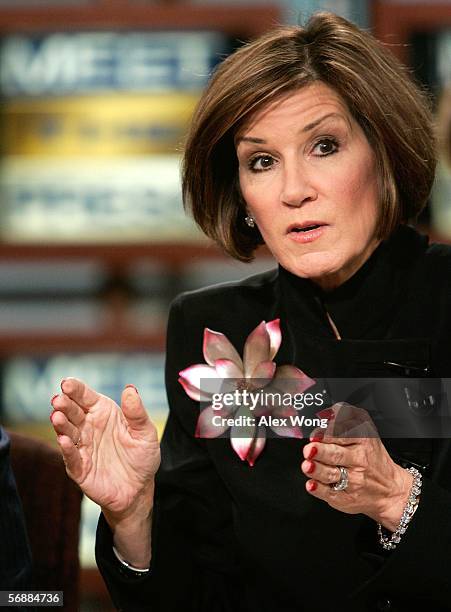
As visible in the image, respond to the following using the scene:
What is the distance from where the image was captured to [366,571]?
141 cm

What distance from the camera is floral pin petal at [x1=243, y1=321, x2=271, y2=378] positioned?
1.52 metres

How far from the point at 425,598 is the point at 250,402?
1.08ft

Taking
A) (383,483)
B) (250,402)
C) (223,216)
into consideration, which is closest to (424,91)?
(223,216)

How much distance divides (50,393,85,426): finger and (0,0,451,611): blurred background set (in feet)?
5.47

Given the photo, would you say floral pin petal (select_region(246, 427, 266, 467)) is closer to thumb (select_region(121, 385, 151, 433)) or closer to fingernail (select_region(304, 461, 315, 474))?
thumb (select_region(121, 385, 151, 433))

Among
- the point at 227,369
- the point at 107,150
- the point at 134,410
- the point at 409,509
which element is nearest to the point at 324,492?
the point at 409,509

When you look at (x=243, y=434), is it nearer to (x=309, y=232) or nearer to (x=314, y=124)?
(x=309, y=232)

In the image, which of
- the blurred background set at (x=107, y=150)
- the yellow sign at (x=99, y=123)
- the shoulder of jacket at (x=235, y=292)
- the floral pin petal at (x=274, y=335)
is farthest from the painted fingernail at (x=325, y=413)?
the yellow sign at (x=99, y=123)

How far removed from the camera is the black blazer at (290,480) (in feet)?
4.66

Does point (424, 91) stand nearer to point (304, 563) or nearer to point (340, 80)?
point (340, 80)

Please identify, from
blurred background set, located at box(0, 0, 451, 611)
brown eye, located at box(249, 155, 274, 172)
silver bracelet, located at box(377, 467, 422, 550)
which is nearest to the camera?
silver bracelet, located at box(377, 467, 422, 550)

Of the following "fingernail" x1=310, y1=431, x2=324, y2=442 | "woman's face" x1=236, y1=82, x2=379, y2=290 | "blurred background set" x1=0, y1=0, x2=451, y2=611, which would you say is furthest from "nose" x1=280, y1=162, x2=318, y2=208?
"blurred background set" x1=0, y1=0, x2=451, y2=611

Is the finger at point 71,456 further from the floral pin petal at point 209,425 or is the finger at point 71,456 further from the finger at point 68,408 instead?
the floral pin petal at point 209,425

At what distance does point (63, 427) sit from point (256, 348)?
1.13 feet
